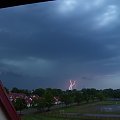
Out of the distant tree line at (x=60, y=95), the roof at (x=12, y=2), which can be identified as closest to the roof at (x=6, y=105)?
the roof at (x=12, y=2)

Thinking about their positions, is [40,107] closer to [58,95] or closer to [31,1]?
[58,95]

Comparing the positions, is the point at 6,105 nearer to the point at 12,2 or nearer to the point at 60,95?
the point at 12,2

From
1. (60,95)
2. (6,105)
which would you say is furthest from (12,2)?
(60,95)

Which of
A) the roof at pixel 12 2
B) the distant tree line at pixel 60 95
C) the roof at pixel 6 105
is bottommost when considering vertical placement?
the roof at pixel 6 105

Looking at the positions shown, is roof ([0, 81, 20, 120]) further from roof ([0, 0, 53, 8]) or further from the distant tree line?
the distant tree line

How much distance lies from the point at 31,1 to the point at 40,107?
38.3 m

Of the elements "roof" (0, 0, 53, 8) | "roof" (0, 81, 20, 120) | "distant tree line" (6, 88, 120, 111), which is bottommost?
"roof" (0, 81, 20, 120)

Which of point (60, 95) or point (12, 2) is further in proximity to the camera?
point (60, 95)

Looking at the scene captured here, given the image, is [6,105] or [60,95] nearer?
[6,105]

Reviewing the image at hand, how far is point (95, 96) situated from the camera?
77688mm

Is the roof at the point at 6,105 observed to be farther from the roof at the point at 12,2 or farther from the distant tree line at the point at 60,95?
the distant tree line at the point at 60,95

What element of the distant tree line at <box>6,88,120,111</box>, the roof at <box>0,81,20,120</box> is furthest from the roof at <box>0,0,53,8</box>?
the distant tree line at <box>6,88,120,111</box>

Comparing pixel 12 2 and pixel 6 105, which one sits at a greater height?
pixel 12 2

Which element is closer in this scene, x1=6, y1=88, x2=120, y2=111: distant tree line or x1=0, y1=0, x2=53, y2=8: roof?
x1=0, y1=0, x2=53, y2=8: roof
